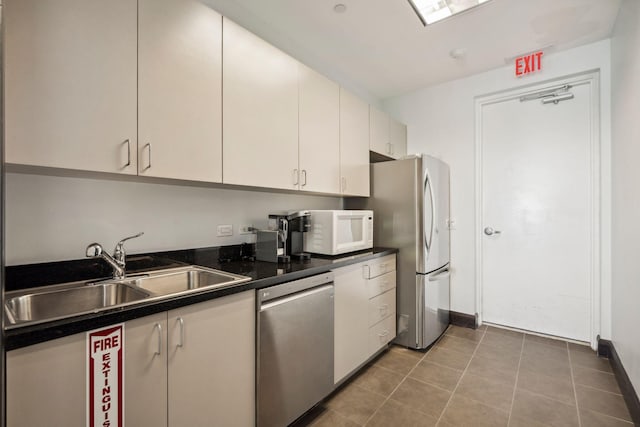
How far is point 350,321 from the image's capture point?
6.80ft

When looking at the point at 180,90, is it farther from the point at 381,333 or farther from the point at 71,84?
the point at 381,333

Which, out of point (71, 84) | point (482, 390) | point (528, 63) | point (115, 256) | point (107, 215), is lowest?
point (482, 390)

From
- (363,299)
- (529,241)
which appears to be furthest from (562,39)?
(363,299)

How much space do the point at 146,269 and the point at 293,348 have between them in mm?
926

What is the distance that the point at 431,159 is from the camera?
2.73 metres

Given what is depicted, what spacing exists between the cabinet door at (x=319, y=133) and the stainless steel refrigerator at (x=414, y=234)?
60 cm

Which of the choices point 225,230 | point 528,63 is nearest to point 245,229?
point 225,230

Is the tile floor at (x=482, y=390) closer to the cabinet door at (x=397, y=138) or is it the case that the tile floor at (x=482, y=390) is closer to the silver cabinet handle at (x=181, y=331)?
the silver cabinet handle at (x=181, y=331)

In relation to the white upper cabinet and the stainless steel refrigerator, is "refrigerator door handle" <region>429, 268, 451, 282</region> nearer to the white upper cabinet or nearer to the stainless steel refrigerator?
the stainless steel refrigerator

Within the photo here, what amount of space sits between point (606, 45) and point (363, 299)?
Answer: 3.03 meters

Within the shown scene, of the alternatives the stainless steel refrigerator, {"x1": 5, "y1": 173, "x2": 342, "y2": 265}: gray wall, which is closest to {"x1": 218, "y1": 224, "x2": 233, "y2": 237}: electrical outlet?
{"x1": 5, "y1": 173, "x2": 342, "y2": 265}: gray wall

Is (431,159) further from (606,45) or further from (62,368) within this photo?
(62,368)

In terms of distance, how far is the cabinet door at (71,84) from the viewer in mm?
991

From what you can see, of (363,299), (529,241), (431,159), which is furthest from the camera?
(529,241)
